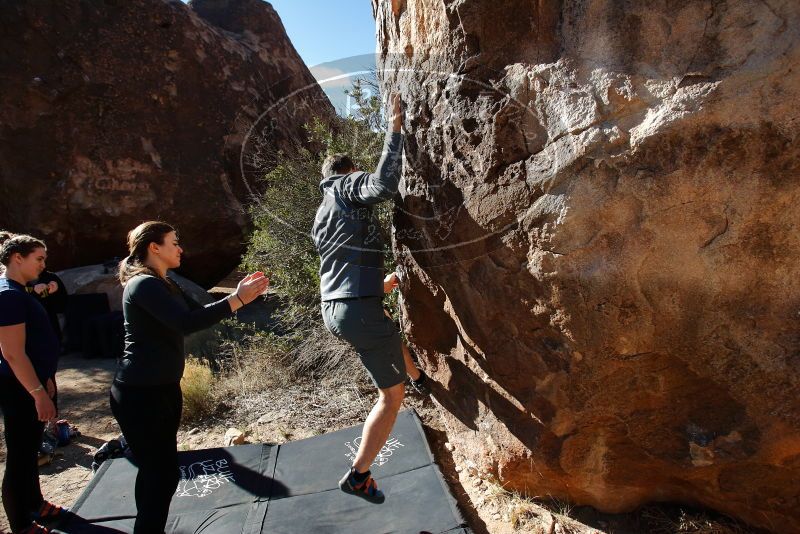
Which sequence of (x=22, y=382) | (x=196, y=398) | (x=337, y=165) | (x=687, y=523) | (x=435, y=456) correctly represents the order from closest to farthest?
(x=687, y=523) → (x=22, y=382) → (x=337, y=165) → (x=435, y=456) → (x=196, y=398)

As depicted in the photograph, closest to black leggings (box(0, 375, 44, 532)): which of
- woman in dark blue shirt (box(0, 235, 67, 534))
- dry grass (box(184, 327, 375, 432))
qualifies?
woman in dark blue shirt (box(0, 235, 67, 534))

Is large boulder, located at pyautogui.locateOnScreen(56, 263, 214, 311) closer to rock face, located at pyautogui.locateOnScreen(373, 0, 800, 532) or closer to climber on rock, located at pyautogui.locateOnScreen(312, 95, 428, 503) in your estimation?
climber on rock, located at pyautogui.locateOnScreen(312, 95, 428, 503)

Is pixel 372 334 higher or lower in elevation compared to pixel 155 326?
lower

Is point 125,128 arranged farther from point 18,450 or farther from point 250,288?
point 250,288

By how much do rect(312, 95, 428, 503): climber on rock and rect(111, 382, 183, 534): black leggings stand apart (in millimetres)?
827

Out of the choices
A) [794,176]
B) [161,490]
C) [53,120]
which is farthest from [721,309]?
[53,120]

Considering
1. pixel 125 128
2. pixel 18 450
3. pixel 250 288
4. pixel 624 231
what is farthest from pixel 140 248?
pixel 125 128

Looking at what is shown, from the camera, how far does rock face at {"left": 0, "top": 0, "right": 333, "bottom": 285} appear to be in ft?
24.6

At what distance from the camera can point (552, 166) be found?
217 centimetres

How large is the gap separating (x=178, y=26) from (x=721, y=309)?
8770mm

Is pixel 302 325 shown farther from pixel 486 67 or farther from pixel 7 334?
pixel 486 67

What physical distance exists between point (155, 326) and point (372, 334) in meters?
0.95

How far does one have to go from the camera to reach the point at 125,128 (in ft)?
26.2

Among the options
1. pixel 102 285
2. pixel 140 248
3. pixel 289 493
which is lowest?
pixel 289 493
